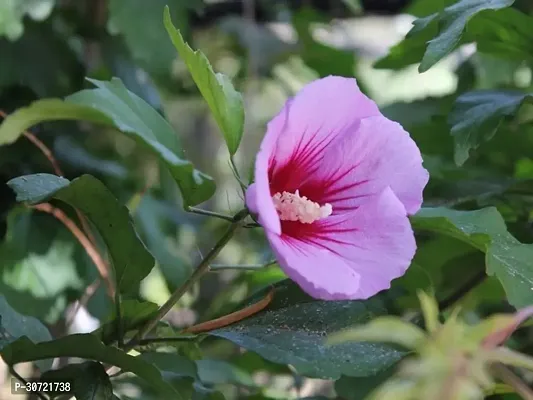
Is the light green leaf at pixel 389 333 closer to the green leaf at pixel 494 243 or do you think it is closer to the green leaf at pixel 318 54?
the green leaf at pixel 494 243

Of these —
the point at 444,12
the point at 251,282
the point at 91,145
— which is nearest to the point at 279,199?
the point at 444,12

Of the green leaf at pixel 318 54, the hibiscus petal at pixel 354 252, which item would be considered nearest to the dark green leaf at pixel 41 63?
the green leaf at pixel 318 54

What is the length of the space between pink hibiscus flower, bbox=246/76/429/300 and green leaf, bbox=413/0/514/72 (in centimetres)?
7

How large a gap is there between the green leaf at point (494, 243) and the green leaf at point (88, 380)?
0.22 metres

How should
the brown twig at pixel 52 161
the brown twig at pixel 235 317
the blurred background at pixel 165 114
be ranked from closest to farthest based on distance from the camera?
the brown twig at pixel 235 317 < the brown twig at pixel 52 161 < the blurred background at pixel 165 114

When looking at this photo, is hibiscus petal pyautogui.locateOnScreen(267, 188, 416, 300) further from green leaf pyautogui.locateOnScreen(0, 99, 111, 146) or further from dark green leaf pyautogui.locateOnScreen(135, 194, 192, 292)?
dark green leaf pyautogui.locateOnScreen(135, 194, 192, 292)

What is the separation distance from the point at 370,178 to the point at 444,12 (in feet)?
0.52

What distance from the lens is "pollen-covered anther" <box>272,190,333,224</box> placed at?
1.34 feet

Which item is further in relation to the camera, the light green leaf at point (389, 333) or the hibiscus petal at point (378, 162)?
the hibiscus petal at point (378, 162)

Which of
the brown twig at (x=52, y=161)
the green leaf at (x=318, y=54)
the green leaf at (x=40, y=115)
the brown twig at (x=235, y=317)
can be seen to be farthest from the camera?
the green leaf at (x=318, y=54)

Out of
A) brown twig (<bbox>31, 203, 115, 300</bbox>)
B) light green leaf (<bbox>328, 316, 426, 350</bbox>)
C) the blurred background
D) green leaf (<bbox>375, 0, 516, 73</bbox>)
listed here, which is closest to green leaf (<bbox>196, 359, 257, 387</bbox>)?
the blurred background

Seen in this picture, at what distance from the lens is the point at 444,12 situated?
19.4 inches

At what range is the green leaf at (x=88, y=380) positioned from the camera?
410mm

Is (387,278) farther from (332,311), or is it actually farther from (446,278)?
(446,278)
